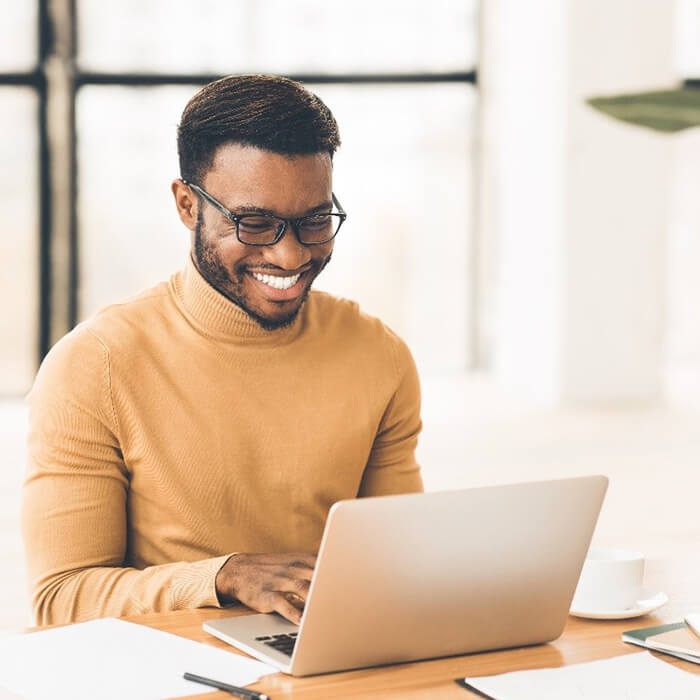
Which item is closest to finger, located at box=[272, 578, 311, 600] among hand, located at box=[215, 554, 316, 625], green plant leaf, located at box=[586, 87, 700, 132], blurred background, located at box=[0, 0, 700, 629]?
hand, located at box=[215, 554, 316, 625]

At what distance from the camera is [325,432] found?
5.80ft

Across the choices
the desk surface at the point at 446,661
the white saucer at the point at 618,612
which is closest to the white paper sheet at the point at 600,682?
the desk surface at the point at 446,661

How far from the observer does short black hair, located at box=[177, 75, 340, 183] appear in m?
1.65

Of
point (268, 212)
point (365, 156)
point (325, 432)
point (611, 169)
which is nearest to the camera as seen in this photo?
point (268, 212)

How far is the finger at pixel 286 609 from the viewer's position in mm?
1336

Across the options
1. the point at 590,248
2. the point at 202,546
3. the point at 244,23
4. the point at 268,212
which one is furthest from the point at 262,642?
the point at 244,23

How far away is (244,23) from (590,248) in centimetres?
214

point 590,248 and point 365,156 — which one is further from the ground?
point 365,156

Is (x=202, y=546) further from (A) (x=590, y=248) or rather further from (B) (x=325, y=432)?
(A) (x=590, y=248)

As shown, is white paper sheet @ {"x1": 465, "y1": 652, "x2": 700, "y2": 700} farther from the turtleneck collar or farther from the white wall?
the white wall

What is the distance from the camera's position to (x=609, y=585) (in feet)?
4.67

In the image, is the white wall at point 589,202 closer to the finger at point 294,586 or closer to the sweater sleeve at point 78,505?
the sweater sleeve at point 78,505

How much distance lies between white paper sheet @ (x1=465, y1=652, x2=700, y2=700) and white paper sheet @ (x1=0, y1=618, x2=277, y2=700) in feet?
0.75

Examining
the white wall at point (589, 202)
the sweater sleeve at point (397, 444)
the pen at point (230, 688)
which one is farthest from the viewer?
the white wall at point (589, 202)
